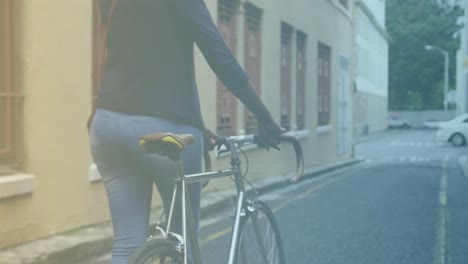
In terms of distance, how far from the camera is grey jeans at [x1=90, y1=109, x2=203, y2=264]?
2.63m

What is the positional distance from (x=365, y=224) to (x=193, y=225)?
18.6ft

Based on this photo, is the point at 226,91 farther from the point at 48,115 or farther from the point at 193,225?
the point at 193,225

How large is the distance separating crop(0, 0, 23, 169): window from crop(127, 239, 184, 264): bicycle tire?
4.02m

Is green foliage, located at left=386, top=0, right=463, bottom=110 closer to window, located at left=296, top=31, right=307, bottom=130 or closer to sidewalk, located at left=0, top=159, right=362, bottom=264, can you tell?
window, located at left=296, top=31, right=307, bottom=130

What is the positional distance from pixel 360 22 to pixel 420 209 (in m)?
42.4

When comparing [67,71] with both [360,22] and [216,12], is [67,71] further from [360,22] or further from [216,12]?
[360,22]

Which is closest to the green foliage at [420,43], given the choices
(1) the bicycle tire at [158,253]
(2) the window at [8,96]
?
(2) the window at [8,96]

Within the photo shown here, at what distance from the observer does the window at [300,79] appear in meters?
17.8

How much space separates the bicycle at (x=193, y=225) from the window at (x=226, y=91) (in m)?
8.42

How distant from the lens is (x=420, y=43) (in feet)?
229

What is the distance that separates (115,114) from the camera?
2641 millimetres

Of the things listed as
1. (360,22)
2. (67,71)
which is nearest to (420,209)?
(67,71)

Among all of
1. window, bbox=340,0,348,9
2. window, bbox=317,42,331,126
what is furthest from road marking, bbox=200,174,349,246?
window, bbox=340,0,348,9

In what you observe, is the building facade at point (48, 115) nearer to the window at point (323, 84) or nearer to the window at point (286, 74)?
the window at point (286, 74)
